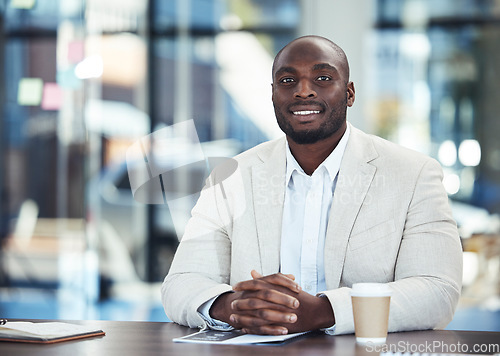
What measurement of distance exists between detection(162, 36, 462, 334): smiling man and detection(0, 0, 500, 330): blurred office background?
3.23 m

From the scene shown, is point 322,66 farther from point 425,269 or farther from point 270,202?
point 425,269

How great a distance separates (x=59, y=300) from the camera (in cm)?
556

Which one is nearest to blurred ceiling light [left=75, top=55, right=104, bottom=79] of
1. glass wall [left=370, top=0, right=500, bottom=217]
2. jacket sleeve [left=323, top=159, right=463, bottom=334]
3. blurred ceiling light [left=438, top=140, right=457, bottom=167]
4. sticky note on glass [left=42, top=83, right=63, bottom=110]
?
sticky note on glass [left=42, top=83, right=63, bottom=110]

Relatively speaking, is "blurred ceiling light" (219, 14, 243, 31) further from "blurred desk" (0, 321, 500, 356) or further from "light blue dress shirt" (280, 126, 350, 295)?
"blurred desk" (0, 321, 500, 356)

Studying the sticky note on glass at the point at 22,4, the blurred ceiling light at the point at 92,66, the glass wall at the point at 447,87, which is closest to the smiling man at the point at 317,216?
the glass wall at the point at 447,87

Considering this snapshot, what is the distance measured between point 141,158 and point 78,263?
0.98 metres

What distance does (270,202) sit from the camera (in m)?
2.00

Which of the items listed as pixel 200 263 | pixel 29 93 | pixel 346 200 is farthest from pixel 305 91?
pixel 29 93

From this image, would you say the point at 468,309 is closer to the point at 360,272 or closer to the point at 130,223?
the point at 130,223

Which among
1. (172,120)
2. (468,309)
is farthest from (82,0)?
(468,309)

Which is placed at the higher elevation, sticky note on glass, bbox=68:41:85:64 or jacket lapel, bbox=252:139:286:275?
sticky note on glass, bbox=68:41:85:64

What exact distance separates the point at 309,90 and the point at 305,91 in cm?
1

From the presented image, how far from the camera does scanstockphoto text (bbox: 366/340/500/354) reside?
4.34 feet

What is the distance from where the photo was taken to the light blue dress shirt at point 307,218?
1935mm
